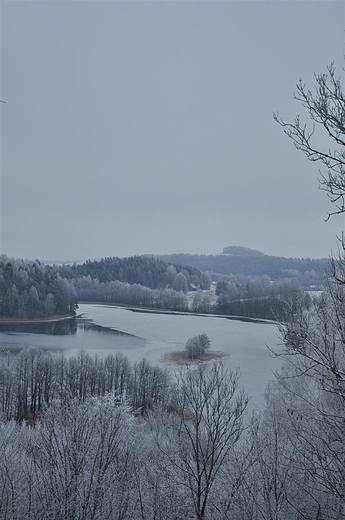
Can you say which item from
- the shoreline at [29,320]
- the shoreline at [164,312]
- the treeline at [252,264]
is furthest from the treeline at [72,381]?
the treeline at [252,264]

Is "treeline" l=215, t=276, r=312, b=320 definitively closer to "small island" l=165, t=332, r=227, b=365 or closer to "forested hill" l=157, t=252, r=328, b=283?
"small island" l=165, t=332, r=227, b=365

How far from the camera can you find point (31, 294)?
48938mm

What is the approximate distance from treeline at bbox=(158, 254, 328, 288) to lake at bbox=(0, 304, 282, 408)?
49625 mm

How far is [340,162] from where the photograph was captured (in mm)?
2723

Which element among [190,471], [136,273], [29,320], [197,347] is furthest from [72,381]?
[136,273]

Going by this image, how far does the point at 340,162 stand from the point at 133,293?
68.6m

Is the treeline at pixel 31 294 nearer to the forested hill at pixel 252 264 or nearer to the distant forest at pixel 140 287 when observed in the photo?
the distant forest at pixel 140 287

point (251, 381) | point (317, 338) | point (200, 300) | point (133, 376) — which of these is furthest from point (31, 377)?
point (200, 300)

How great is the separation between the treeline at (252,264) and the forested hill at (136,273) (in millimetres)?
20341

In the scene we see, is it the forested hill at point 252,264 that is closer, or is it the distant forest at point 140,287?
the distant forest at point 140,287

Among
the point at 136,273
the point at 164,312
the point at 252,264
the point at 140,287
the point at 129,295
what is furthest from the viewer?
the point at 252,264

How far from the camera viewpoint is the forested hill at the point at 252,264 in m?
102

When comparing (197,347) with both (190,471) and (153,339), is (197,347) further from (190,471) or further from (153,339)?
(190,471)

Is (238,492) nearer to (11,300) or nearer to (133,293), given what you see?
(11,300)
